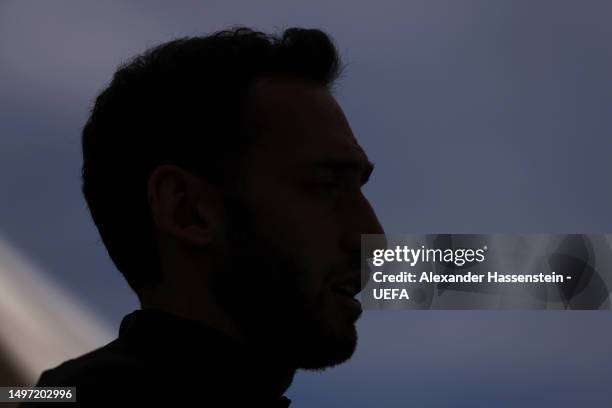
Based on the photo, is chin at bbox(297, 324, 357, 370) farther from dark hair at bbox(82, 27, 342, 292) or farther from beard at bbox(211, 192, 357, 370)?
dark hair at bbox(82, 27, 342, 292)

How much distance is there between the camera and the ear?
162 centimetres

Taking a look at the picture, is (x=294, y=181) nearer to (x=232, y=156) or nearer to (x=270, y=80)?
(x=232, y=156)

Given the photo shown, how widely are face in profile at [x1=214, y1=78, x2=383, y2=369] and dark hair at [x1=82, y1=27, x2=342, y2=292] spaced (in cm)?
9

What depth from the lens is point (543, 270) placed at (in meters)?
2.56

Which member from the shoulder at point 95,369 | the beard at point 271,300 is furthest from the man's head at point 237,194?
the shoulder at point 95,369

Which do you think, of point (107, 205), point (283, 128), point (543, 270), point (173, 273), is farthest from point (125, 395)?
point (543, 270)

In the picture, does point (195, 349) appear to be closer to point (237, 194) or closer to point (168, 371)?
point (168, 371)

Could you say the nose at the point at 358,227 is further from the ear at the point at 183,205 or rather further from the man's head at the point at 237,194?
the ear at the point at 183,205

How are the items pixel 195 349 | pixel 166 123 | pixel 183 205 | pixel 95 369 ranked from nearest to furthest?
1. pixel 95 369
2. pixel 195 349
3. pixel 183 205
4. pixel 166 123

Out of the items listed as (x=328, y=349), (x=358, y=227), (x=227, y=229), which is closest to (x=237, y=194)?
(x=227, y=229)

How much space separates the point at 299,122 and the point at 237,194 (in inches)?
10.2

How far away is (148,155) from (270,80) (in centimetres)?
40

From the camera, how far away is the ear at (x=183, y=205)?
5.32 feet

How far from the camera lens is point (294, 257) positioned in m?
1.62
